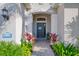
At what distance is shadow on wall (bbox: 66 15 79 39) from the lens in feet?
38.0

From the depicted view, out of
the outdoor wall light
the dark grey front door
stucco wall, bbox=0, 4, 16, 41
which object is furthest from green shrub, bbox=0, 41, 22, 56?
the dark grey front door

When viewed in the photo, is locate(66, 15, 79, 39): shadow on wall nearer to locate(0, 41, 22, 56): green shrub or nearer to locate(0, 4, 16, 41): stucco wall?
locate(0, 4, 16, 41): stucco wall

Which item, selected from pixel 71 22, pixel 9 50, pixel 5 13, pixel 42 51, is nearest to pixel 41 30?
pixel 42 51

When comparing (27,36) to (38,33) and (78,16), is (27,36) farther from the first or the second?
(38,33)

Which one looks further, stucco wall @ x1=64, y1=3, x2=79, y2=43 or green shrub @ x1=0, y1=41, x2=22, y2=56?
stucco wall @ x1=64, y1=3, x2=79, y2=43

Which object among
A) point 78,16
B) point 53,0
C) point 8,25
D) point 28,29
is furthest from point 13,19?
point 28,29

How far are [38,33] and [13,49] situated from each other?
55.3 feet

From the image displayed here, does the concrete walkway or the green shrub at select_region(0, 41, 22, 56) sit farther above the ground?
the green shrub at select_region(0, 41, 22, 56)

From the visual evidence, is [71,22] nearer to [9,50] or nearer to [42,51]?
[42,51]

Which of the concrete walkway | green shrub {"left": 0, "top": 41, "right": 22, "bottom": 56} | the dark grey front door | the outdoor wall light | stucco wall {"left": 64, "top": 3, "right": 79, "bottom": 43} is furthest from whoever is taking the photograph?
the dark grey front door

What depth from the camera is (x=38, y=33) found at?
946 inches

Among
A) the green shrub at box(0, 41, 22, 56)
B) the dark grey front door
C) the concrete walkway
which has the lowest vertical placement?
the concrete walkway

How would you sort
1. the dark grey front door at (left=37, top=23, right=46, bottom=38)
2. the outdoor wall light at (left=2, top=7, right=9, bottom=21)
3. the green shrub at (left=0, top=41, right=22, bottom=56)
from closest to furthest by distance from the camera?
1. the green shrub at (left=0, top=41, right=22, bottom=56)
2. the outdoor wall light at (left=2, top=7, right=9, bottom=21)
3. the dark grey front door at (left=37, top=23, right=46, bottom=38)

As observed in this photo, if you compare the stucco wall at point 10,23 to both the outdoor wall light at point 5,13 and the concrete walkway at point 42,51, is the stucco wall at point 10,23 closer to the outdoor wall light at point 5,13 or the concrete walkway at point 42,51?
the outdoor wall light at point 5,13
